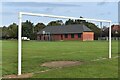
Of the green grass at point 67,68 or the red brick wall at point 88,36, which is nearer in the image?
the green grass at point 67,68

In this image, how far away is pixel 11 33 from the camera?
32656 mm

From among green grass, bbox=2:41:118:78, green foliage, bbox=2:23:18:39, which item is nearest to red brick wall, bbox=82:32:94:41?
green foliage, bbox=2:23:18:39

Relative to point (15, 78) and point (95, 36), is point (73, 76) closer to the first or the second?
point (15, 78)

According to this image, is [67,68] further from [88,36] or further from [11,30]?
[88,36]

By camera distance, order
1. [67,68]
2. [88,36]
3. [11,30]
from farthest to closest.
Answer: [88,36] → [11,30] → [67,68]

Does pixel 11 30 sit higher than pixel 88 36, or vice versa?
pixel 11 30

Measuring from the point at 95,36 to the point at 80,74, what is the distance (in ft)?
176

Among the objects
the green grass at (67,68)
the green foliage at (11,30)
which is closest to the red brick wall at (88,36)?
the green foliage at (11,30)

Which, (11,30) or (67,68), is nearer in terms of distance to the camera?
(67,68)

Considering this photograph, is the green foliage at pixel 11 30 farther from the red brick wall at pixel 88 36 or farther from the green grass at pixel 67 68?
the red brick wall at pixel 88 36

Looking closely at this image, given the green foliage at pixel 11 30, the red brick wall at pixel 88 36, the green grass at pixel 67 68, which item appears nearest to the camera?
the green grass at pixel 67 68

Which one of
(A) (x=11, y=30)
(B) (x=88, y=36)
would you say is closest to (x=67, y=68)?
(A) (x=11, y=30)

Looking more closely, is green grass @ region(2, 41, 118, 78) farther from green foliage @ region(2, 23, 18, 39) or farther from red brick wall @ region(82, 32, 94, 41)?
red brick wall @ region(82, 32, 94, 41)

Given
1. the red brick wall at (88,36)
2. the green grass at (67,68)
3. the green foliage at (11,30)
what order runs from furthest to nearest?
the red brick wall at (88,36) → the green foliage at (11,30) → the green grass at (67,68)
